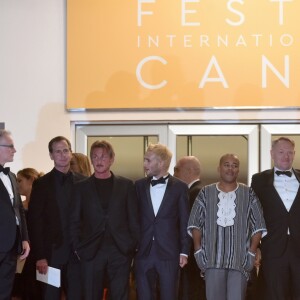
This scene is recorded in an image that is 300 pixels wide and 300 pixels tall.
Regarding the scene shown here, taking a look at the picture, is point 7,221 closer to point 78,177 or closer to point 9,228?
point 9,228

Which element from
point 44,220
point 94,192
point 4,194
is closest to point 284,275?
point 94,192

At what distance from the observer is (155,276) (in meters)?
4.79

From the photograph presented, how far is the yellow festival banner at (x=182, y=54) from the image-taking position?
624 centimetres

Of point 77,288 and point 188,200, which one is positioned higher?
point 188,200

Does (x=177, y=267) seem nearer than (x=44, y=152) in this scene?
Yes

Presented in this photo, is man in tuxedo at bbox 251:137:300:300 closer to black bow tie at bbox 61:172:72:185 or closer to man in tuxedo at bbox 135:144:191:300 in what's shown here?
man in tuxedo at bbox 135:144:191:300

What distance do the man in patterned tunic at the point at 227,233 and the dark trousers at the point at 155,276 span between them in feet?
0.74

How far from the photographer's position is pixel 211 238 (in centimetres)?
471

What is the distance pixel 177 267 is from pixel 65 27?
292 centimetres

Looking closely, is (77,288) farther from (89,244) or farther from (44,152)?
(44,152)

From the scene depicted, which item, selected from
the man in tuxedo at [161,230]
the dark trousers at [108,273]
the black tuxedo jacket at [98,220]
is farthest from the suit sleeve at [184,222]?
the dark trousers at [108,273]

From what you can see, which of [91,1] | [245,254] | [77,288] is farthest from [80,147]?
[245,254]

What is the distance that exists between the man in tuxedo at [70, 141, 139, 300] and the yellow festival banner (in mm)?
1682

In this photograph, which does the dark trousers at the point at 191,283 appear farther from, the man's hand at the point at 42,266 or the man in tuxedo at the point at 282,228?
the man's hand at the point at 42,266
